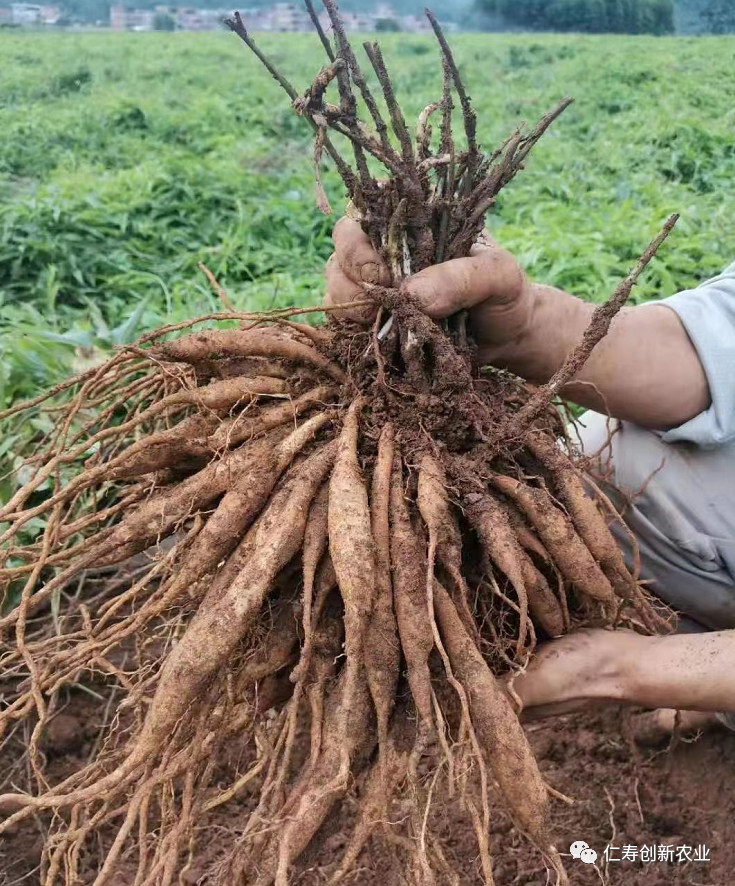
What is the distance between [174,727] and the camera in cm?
119

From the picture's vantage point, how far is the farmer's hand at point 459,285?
50.2 inches

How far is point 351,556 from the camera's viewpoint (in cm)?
119

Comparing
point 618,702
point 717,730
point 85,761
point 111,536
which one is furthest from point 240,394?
point 717,730

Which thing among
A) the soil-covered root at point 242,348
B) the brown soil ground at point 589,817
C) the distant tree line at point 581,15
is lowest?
the brown soil ground at point 589,817

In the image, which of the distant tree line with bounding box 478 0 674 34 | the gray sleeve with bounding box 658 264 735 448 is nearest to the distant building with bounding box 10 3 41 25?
the distant tree line with bounding box 478 0 674 34

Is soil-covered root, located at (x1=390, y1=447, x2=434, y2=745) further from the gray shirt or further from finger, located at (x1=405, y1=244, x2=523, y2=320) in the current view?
the gray shirt

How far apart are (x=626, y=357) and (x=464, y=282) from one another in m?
0.44

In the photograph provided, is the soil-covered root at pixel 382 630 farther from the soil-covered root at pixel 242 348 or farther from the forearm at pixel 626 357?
the forearm at pixel 626 357

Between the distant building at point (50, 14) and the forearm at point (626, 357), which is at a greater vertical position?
the distant building at point (50, 14)

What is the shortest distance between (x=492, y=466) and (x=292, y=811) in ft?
2.06

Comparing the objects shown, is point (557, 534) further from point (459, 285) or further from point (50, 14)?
point (50, 14)

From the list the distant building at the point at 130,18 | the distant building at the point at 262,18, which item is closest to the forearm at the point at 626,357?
the distant building at the point at 262,18

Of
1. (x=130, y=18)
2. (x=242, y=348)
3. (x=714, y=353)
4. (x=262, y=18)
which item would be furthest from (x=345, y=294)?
(x=130, y=18)

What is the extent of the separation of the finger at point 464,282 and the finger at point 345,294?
4.7 inches
